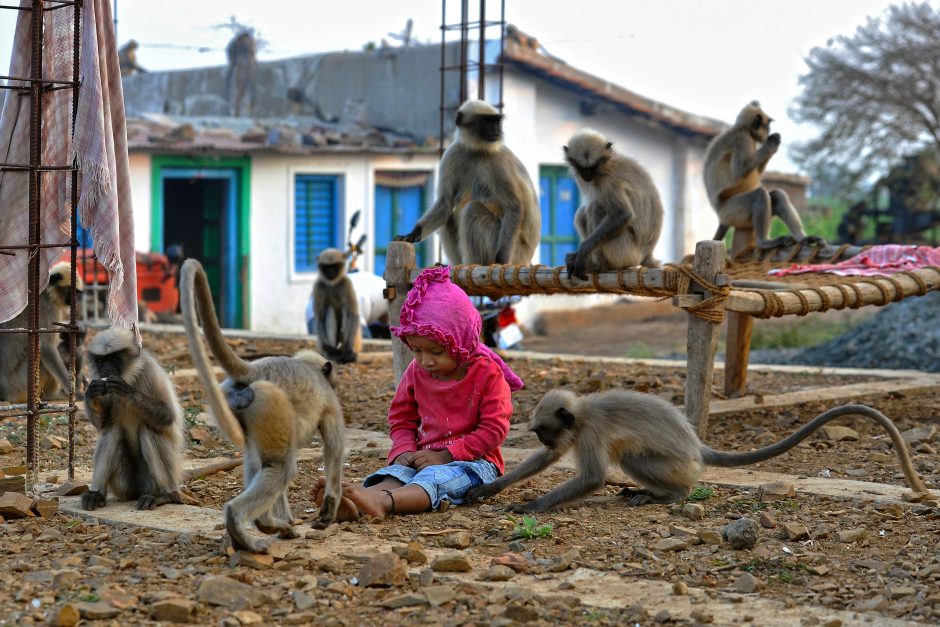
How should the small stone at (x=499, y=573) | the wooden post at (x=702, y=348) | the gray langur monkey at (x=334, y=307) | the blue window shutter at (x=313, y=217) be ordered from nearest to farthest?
the small stone at (x=499, y=573) → the wooden post at (x=702, y=348) → the gray langur monkey at (x=334, y=307) → the blue window shutter at (x=313, y=217)

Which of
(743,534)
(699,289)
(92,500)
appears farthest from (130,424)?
(699,289)

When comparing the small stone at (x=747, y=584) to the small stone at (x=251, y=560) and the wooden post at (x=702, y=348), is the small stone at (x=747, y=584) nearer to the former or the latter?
the small stone at (x=251, y=560)

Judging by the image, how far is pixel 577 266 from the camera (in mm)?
7387

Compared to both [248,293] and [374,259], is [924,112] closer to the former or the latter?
[374,259]

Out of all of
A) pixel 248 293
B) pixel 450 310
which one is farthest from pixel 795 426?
pixel 248 293

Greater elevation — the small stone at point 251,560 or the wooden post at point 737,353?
the wooden post at point 737,353

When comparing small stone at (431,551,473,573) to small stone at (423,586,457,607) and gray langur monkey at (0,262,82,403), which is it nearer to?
small stone at (423,586,457,607)

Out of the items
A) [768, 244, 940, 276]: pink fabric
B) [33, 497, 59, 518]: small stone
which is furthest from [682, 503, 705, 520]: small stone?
[768, 244, 940, 276]: pink fabric

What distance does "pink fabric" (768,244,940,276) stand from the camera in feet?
27.2

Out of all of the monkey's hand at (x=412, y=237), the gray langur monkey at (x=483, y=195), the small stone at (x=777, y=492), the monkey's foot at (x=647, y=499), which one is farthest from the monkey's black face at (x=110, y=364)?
the gray langur monkey at (x=483, y=195)

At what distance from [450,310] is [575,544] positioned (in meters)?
1.17

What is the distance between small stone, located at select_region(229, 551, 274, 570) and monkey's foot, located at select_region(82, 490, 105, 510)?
4.36ft

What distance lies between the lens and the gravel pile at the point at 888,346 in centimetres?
1329

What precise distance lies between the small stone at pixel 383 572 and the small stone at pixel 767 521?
1598 millimetres
